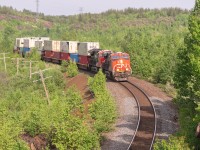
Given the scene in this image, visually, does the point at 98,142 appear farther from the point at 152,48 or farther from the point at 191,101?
the point at 152,48

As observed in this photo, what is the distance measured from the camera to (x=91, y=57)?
143ft

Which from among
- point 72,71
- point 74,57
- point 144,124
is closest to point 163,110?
point 144,124

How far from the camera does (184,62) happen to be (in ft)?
71.4

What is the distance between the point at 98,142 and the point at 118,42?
63.6 metres

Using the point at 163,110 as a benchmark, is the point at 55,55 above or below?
above

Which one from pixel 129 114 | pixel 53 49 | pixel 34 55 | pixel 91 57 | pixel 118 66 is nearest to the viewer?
pixel 129 114

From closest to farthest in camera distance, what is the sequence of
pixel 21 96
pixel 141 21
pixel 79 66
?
pixel 21 96, pixel 79 66, pixel 141 21

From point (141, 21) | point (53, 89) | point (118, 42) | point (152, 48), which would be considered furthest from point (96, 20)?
point (53, 89)

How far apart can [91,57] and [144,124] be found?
20600 millimetres

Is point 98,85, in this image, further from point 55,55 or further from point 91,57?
point 55,55

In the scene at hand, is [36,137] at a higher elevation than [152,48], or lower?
lower

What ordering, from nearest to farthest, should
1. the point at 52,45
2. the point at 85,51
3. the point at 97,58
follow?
the point at 97,58 < the point at 85,51 < the point at 52,45

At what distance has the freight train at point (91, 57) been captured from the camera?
127 feet

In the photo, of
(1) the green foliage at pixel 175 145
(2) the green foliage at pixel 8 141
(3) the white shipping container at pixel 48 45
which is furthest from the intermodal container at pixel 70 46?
(1) the green foliage at pixel 175 145
